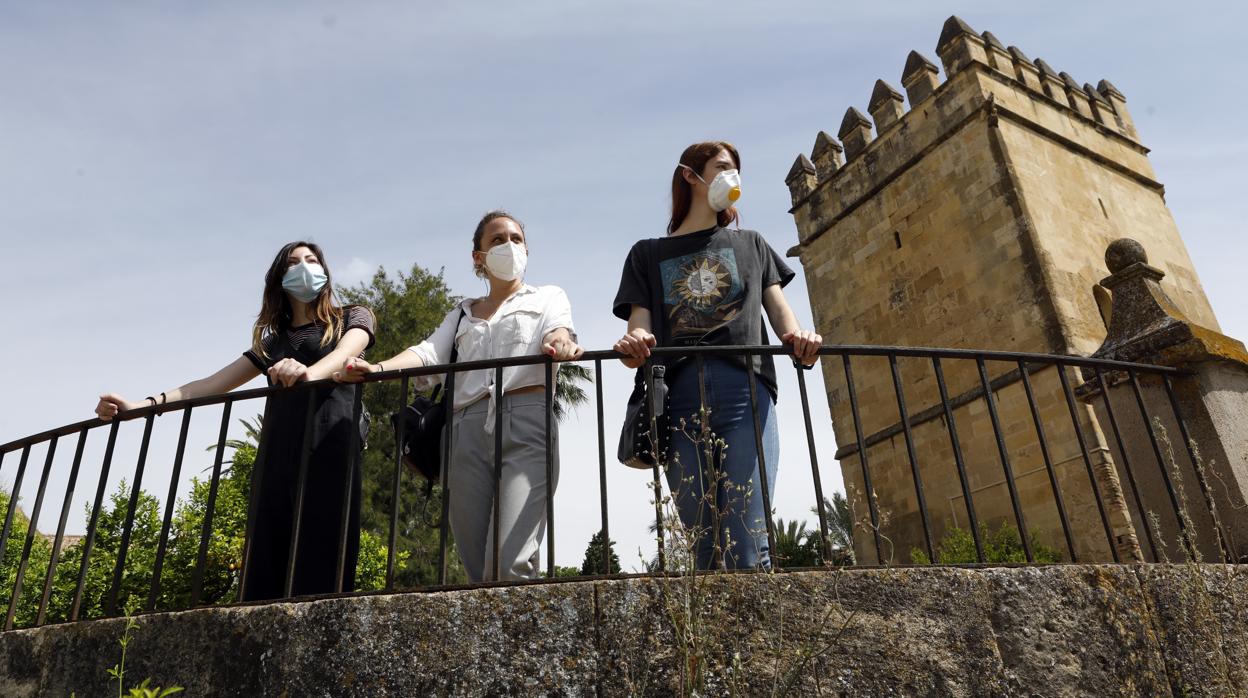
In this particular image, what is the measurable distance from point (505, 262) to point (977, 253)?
9.73 m

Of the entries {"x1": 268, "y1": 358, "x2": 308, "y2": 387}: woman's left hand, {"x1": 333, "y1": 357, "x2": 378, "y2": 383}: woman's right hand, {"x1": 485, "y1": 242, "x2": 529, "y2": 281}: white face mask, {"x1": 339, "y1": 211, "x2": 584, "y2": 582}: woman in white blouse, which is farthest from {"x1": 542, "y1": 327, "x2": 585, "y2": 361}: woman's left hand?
{"x1": 268, "y1": 358, "x2": 308, "y2": 387}: woman's left hand

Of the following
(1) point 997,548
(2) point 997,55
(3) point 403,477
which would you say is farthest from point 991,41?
(3) point 403,477

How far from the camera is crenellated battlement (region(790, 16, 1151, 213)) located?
1211 cm

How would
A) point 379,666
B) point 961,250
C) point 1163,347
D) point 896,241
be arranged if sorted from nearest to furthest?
point 379,666
point 1163,347
point 961,250
point 896,241

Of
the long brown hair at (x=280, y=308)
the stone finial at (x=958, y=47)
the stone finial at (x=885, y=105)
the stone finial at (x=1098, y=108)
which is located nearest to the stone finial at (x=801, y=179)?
the stone finial at (x=885, y=105)

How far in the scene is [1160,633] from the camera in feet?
8.46

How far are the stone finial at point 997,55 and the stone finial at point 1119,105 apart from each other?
3.06m

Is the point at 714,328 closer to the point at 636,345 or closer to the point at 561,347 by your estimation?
the point at 636,345

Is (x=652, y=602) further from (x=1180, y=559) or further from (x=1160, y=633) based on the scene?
(x=1180, y=559)

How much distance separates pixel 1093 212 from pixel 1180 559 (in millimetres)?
9382

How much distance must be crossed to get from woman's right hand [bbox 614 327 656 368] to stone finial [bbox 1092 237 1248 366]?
2547 millimetres

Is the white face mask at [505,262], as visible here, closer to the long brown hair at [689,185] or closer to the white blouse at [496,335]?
the white blouse at [496,335]

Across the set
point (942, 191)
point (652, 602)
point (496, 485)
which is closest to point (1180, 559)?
point (652, 602)

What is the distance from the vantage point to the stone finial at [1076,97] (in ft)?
43.5
